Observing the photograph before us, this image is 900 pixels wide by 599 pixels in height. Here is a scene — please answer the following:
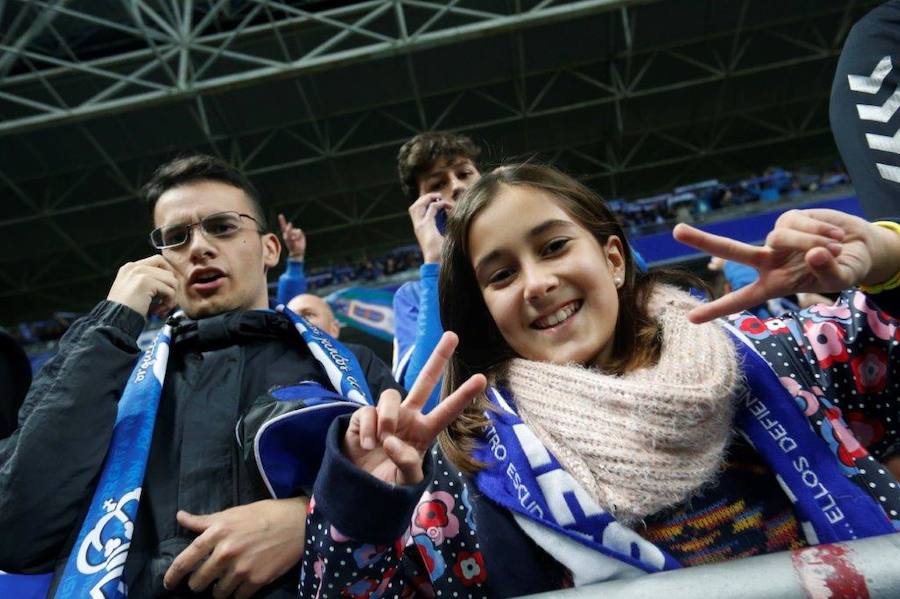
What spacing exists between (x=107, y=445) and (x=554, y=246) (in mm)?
807

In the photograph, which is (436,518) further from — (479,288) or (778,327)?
(778,327)

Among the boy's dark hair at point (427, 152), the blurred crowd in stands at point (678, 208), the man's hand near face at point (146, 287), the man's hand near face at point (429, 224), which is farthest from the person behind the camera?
the blurred crowd in stands at point (678, 208)

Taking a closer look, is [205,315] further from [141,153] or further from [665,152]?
[665,152]

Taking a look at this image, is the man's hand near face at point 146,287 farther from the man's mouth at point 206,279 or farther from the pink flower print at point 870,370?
Answer: the pink flower print at point 870,370

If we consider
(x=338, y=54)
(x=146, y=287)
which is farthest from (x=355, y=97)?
(x=146, y=287)

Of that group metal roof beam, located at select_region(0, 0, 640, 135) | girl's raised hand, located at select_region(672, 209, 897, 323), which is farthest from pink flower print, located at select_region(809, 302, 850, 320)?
metal roof beam, located at select_region(0, 0, 640, 135)

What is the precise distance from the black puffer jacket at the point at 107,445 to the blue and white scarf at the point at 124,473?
4cm

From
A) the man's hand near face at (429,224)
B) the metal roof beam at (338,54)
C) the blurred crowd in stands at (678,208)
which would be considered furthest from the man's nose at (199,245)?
the blurred crowd in stands at (678,208)

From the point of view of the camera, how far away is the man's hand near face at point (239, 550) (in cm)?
98

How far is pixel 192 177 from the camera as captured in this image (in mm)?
1748

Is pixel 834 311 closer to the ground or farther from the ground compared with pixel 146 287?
closer to the ground

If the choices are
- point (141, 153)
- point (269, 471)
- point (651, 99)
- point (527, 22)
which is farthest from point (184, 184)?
point (651, 99)

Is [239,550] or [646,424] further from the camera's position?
[239,550]

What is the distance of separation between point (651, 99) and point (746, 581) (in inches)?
394
